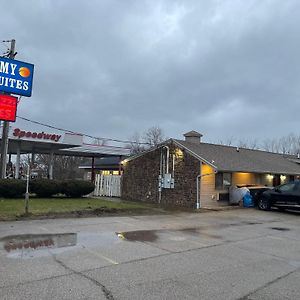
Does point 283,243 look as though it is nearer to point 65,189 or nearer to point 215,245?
point 215,245

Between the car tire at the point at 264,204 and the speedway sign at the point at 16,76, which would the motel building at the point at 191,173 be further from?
the speedway sign at the point at 16,76

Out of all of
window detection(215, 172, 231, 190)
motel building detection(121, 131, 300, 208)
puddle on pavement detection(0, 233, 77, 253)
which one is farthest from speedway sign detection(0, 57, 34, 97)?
window detection(215, 172, 231, 190)

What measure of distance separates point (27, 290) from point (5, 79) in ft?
50.8

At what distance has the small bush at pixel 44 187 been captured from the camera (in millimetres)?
21625

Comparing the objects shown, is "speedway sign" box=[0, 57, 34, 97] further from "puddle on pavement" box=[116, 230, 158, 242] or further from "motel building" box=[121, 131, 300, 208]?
"puddle on pavement" box=[116, 230, 158, 242]

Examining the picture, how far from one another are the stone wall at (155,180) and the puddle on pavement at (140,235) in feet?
34.6

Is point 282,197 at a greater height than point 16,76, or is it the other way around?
point 16,76

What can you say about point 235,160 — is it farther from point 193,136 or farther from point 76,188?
point 76,188

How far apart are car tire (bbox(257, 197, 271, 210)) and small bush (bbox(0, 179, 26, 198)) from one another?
1288cm

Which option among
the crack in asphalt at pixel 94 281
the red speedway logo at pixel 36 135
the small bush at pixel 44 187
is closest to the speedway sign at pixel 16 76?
the small bush at pixel 44 187

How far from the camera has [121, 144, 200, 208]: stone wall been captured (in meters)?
22.5

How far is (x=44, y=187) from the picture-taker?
21703 millimetres

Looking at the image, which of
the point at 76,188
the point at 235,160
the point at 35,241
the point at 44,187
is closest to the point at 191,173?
the point at 235,160

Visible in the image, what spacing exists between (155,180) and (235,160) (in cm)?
534
